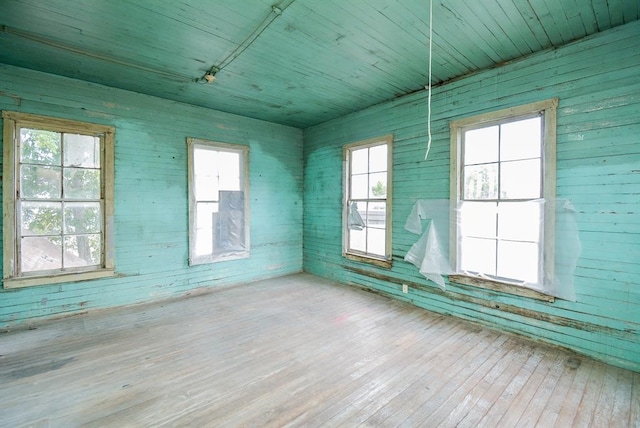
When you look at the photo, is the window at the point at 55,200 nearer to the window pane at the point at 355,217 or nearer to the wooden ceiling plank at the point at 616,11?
the window pane at the point at 355,217

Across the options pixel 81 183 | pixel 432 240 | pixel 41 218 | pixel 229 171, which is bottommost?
pixel 432 240

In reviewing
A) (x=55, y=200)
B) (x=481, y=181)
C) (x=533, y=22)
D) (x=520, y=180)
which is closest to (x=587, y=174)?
(x=520, y=180)

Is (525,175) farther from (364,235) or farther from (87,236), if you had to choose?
(87,236)

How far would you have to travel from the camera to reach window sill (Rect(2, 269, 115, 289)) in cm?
307

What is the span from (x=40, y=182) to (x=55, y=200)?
0.25m

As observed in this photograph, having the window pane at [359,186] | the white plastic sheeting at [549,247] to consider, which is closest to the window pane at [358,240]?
the window pane at [359,186]

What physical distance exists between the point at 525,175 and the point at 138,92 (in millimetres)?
4900

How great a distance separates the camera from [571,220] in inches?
102

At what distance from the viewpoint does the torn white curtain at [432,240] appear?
3.43 metres

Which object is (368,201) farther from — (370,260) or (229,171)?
(229,171)

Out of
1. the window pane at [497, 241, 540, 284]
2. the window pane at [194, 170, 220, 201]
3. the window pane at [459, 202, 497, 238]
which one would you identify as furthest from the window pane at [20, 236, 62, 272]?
the window pane at [497, 241, 540, 284]

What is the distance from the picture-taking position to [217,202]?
4.55 m

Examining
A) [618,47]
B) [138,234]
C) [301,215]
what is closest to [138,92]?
[138,234]

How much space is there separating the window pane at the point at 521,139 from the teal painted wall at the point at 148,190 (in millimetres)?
3604
